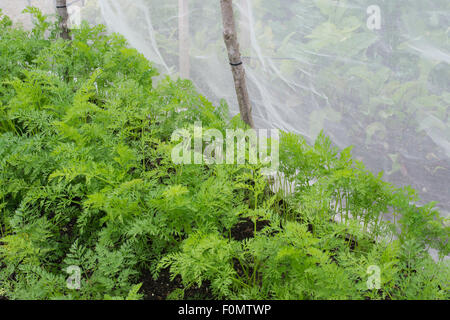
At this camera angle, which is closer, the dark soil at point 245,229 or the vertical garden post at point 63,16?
the dark soil at point 245,229

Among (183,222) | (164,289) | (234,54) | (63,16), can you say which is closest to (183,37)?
(63,16)

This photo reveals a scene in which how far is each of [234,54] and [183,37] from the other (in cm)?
130

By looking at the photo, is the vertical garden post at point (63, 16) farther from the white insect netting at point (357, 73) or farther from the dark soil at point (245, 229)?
the dark soil at point (245, 229)

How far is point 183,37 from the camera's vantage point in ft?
10.4

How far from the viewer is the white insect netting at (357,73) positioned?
211 centimetres

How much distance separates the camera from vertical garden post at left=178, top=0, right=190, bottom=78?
3.11 metres

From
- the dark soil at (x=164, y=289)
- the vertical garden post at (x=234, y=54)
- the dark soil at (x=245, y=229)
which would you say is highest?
the vertical garden post at (x=234, y=54)

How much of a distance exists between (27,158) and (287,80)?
1681 mm

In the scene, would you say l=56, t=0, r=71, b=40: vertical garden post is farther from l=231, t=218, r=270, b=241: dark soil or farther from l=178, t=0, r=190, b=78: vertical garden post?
l=231, t=218, r=270, b=241: dark soil

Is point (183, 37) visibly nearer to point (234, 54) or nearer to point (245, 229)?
point (234, 54)

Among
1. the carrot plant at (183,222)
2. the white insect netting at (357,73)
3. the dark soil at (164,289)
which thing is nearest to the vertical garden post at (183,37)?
the white insect netting at (357,73)

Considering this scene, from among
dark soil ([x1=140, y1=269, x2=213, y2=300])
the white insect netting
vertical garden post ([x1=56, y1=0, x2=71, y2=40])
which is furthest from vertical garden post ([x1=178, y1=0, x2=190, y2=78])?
dark soil ([x1=140, y1=269, x2=213, y2=300])

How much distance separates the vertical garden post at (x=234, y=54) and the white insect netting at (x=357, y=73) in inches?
25.1
